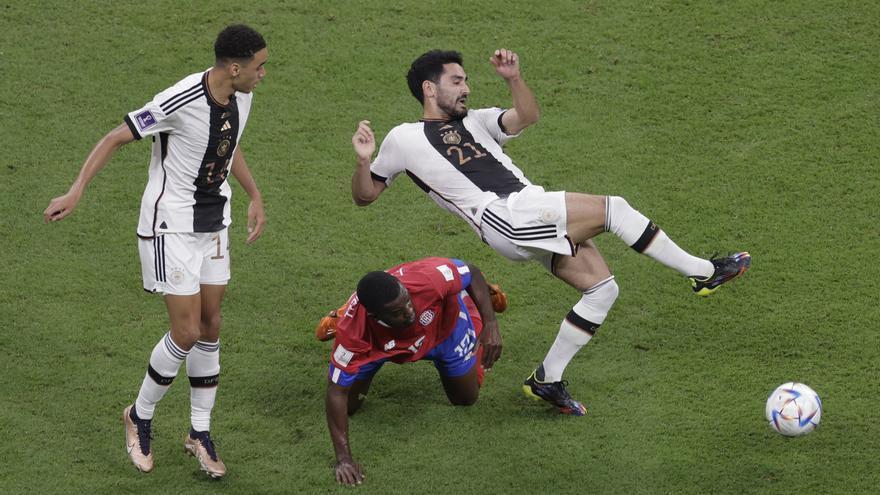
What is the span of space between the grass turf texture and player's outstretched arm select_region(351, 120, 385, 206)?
4.20ft

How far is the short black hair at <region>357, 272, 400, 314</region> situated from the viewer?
21.4 feet

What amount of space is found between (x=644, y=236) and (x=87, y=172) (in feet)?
10.2

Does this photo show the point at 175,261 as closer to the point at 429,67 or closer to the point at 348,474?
the point at 348,474

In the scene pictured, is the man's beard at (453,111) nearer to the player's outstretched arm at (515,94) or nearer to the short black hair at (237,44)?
the player's outstretched arm at (515,94)

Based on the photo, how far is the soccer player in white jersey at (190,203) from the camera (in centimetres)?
642

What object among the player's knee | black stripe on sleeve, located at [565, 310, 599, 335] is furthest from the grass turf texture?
black stripe on sleeve, located at [565, 310, 599, 335]

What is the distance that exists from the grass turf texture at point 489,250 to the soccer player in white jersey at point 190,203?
22.2 inches

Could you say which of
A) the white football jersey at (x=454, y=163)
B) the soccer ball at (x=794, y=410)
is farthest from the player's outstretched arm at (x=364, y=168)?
Result: the soccer ball at (x=794, y=410)

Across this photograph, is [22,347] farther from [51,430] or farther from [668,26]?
[668,26]

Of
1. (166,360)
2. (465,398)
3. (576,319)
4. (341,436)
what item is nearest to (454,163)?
(576,319)

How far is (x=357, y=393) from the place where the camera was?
24.2ft

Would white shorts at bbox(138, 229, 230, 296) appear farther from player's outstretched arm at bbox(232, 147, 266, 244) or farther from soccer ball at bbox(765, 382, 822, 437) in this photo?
soccer ball at bbox(765, 382, 822, 437)

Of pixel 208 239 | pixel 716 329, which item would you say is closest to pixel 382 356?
pixel 208 239

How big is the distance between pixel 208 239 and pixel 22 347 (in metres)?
1.89
